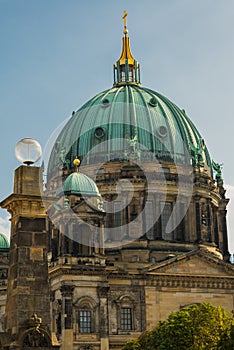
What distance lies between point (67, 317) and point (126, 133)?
903 inches

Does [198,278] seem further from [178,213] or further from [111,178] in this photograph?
[111,178]

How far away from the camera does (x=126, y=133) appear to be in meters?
75.3

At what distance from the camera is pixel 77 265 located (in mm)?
60375

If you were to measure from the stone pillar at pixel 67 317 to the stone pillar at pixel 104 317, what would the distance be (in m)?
2.52

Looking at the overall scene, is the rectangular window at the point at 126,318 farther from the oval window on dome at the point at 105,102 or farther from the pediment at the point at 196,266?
the oval window on dome at the point at 105,102

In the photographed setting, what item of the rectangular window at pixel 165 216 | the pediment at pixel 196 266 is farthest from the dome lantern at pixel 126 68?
the pediment at pixel 196 266

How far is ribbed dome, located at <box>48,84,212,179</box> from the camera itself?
247 feet

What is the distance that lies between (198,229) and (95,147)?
13427mm

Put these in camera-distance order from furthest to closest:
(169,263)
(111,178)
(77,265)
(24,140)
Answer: (111,178) < (169,263) < (77,265) < (24,140)

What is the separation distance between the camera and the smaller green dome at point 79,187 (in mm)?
64375

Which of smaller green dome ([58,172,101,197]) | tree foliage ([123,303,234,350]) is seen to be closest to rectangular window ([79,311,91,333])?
smaller green dome ([58,172,101,197])

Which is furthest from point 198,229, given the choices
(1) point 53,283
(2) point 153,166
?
(1) point 53,283

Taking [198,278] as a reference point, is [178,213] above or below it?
above

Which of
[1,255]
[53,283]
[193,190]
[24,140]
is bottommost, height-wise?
[24,140]
